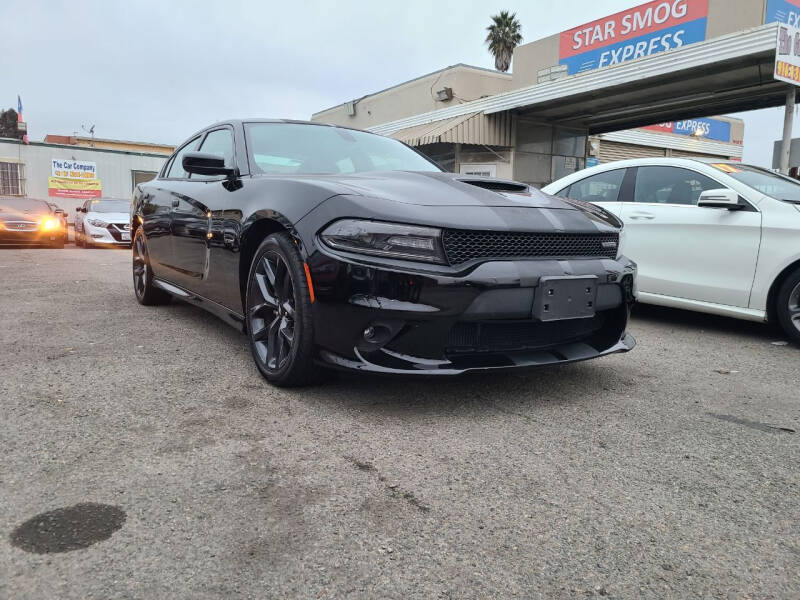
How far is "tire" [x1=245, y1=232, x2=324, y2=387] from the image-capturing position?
2732 millimetres

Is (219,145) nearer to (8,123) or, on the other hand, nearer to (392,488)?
(392,488)

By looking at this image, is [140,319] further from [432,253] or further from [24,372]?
[432,253]

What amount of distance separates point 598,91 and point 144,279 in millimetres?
10417

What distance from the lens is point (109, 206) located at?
14328mm

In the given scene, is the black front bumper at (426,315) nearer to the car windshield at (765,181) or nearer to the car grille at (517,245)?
the car grille at (517,245)

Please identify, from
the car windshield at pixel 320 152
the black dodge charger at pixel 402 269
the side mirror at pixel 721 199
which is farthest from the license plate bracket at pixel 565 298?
the side mirror at pixel 721 199

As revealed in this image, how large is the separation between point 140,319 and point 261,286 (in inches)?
81.8

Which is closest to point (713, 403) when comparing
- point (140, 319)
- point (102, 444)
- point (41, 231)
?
point (102, 444)

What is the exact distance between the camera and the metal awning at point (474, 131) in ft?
49.2

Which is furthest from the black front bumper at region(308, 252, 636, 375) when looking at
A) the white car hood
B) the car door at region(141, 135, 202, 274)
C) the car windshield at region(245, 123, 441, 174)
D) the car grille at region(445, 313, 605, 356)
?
the white car hood

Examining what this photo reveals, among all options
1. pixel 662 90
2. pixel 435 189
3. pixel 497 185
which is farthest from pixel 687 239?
pixel 662 90

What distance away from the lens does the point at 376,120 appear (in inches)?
864

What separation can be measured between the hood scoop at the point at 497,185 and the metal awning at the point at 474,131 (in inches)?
473

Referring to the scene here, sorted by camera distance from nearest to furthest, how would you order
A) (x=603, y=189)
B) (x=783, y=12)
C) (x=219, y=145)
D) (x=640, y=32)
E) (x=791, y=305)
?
1. (x=219, y=145)
2. (x=791, y=305)
3. (x=603, y=189)
4. (x=783, y=12)
5. (x=640, y=32)
